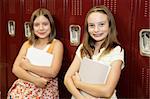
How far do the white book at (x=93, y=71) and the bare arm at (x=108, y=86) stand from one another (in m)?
0.03

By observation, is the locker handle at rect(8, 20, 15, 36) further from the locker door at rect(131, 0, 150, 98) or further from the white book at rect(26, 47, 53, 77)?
the locker door at rect(131, 0, 150, 98)

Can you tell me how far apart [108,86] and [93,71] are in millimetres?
140

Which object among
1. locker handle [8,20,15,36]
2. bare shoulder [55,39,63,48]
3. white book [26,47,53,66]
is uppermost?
locker handle [8,20,15,36]

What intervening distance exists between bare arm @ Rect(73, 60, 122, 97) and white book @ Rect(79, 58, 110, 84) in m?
0.03

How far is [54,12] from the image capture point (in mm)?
2158

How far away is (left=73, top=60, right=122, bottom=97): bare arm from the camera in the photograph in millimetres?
1576

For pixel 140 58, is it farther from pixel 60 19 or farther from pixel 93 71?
pixel 60 19

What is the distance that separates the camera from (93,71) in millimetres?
1666

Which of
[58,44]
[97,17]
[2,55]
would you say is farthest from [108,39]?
[2,55]

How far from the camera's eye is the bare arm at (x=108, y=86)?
158 centimetres

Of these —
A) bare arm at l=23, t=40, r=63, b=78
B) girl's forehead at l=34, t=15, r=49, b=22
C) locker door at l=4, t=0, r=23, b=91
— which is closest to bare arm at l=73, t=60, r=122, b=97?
bare arm at l=23, t=40, r=63, b=78

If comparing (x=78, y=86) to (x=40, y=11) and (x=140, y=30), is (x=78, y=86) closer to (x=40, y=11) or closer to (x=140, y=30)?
(x=140, y=30)

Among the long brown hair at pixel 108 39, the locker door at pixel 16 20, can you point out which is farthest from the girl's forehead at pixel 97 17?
the locker door at pixel 16 20

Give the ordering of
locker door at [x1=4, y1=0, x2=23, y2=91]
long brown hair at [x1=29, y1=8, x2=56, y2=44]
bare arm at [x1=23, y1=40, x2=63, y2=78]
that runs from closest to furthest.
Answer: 1. bare arm at [x1=23, y1=40, x2=63, y2=78]
2. long brown hair at [x1=29, y1=8, x2=56, y2=44]
3. locker door at [x1=4, y1=0, x2=23, y2=91]
